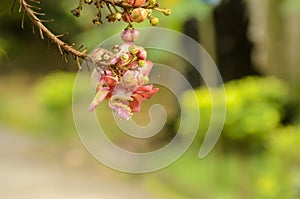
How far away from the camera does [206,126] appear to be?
3.33 meters

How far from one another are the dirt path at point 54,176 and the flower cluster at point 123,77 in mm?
2980

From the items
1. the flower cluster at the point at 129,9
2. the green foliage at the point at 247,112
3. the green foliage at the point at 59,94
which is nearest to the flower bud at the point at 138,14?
the flower cluster at the point at 129,9

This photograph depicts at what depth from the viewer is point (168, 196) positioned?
3600 millimetres

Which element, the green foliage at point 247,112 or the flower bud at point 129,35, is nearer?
the flower bud at point 129,35

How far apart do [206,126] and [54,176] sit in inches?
41.3

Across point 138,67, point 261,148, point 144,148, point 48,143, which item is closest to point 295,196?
point 261,148

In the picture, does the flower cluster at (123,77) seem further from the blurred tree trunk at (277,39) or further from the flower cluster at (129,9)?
the blurred tree trunk at (277,39)

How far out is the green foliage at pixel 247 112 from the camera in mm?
3377

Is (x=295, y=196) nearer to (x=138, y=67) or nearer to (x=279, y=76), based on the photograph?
(x=279, y=76)

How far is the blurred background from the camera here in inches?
133

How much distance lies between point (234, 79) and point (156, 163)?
64 cm

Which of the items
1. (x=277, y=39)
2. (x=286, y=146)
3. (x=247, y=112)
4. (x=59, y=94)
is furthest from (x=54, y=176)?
(x=277, y=39)

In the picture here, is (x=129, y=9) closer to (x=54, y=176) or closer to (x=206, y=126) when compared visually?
(x=206, y=126)

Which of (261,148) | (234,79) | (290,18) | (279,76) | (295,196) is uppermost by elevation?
(290,18)
